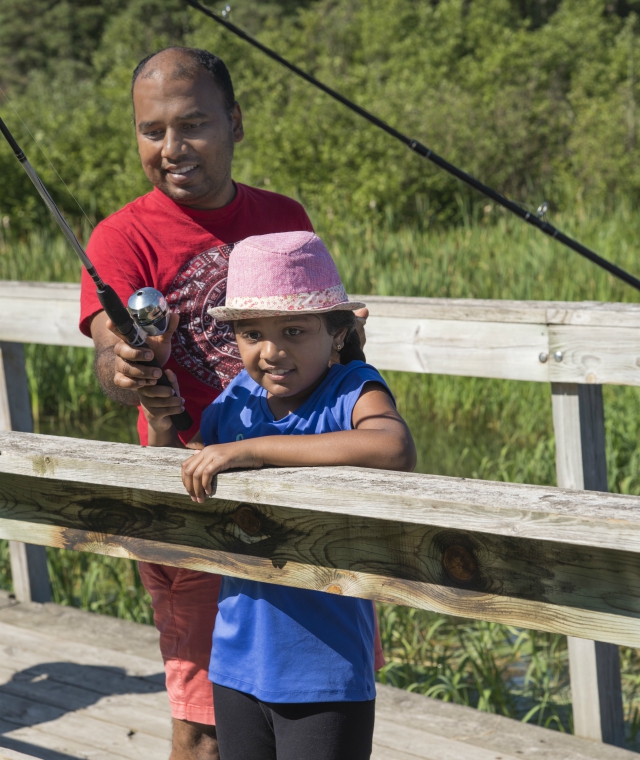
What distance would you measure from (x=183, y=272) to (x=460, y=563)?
909 millimetres

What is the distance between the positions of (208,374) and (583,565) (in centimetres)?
97

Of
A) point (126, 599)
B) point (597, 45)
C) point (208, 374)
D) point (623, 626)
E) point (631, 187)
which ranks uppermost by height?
point (597, 45)

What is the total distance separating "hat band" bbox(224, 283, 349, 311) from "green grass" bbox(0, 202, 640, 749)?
1659mm

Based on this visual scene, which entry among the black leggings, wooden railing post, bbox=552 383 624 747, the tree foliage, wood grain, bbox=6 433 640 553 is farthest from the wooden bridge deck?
the tree foliage

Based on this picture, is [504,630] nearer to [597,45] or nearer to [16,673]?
[16,673]

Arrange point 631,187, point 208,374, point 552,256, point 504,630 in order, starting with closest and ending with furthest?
point 208,374
point 504,630
point 552,256
point 631,187

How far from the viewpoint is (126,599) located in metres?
3.80

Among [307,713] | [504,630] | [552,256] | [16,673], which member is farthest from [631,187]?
[307,713]

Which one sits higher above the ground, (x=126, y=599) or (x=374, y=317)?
(x=374, y=317)

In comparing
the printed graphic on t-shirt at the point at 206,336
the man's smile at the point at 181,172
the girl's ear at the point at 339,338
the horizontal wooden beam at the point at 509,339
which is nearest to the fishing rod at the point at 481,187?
the horizontal wooden beam at the point at 509,339

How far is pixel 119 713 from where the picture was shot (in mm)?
2797

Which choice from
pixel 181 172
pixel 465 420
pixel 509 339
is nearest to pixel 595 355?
pixel 509 339

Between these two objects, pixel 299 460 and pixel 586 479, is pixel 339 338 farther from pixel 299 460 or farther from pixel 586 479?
pixel 586 479

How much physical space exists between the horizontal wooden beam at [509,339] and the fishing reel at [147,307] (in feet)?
3.74
